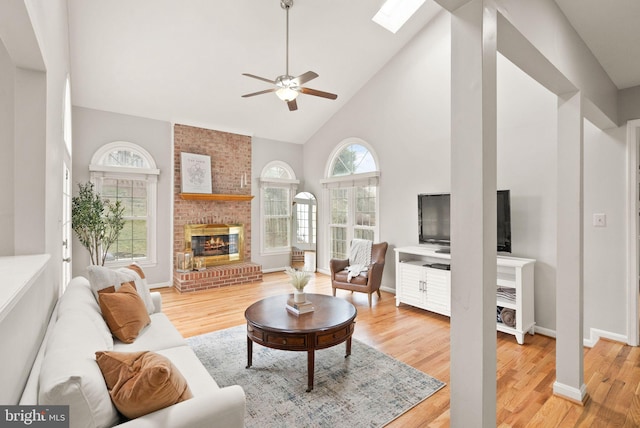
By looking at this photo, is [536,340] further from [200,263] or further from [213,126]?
[213,126]

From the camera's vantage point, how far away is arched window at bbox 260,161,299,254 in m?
6.59

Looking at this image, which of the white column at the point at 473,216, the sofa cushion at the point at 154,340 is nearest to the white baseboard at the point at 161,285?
the sofa cushion at the point at 154,340

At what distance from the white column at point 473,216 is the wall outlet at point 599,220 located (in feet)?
9.77

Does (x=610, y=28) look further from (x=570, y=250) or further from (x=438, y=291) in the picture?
(x=438, y=291)

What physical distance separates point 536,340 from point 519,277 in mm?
731

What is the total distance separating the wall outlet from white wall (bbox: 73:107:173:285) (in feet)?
19.6

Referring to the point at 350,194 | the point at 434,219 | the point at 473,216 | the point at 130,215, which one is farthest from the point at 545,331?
the point at 130,215

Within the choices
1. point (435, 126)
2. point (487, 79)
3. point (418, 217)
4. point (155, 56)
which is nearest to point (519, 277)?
point (418, 217)

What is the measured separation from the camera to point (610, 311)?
3184 millimetres

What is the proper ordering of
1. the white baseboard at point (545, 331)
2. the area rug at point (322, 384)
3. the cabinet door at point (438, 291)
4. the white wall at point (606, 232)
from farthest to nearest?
the cabinet door at point (438, 291) → the white baseboard at point (545, 331) → the white wall at point (606, 232) → the area rug at point (322, 384)

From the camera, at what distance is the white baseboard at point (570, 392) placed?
2.19 m

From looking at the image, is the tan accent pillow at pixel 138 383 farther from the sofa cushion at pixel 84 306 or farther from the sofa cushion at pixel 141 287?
the sofa cushion at pixel 141 287

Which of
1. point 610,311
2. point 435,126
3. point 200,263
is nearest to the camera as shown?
point 610,311

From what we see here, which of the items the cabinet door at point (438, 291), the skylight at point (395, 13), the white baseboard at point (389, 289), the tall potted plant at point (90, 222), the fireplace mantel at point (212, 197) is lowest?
the white baseboard at point (389, 289)
